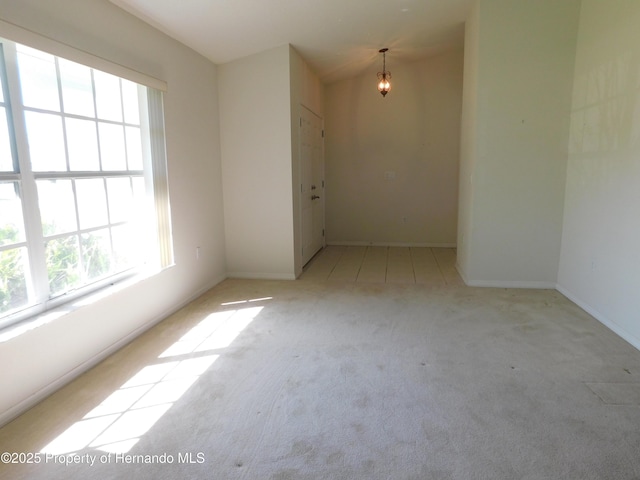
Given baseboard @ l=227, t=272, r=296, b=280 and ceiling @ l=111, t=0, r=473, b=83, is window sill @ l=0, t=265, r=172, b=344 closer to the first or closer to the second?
baseboard @ l=227, t=272, r=296, b=280

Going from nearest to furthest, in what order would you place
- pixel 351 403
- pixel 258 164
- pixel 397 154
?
pixel 351 403 < pixel 258 164 < pixel 397 154

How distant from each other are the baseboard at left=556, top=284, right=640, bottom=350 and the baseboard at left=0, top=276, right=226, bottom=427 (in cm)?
374

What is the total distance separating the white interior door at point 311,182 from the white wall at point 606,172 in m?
2.96

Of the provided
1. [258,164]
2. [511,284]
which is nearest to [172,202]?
[258,164]

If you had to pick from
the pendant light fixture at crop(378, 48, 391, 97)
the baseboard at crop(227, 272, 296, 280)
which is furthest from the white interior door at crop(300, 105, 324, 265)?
the pendant light fixture at crop(378, 48, 391, 97)

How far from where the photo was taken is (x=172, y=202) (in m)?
3.76

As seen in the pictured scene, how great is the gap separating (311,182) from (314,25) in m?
2.20

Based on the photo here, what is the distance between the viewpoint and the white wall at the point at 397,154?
6.30 meters

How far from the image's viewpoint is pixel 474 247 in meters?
4.51

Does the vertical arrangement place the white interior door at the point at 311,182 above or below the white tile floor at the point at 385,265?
above

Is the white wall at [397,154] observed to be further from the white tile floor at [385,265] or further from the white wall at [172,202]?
the white wall at [172,202]

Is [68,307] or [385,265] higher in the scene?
[68,307]

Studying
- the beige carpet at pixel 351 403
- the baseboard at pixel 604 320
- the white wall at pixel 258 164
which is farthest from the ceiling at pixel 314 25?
the baseboard at pixel 604 320

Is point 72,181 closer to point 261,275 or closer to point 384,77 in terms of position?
point 261,275
